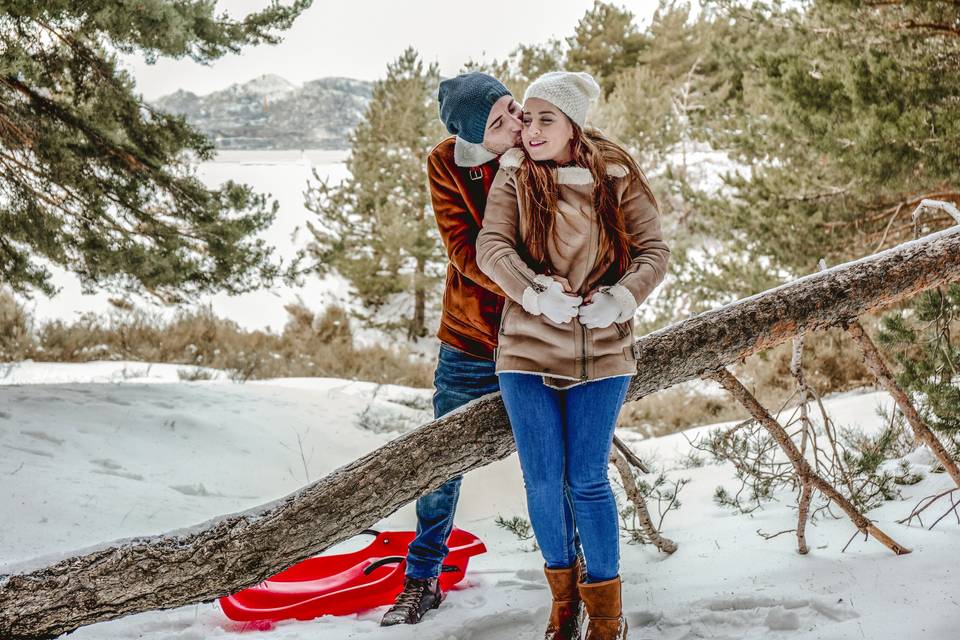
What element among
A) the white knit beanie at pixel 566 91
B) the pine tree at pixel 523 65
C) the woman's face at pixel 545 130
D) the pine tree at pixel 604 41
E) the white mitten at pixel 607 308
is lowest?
the white mitten at pixel 607 308

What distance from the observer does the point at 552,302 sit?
1.78m

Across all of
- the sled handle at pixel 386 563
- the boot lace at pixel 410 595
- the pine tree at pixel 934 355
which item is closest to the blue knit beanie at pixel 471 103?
the boot lace at pixel 410 595

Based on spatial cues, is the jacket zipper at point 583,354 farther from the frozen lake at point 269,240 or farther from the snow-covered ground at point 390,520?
the frozen lake at point 269,240

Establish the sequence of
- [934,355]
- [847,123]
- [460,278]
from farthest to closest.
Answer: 1. [847,123]
2. [934,355]
3. [460,278]

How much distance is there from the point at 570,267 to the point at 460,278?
1.77 feet

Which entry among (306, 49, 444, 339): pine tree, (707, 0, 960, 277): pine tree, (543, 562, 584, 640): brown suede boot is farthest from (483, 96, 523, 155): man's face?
(306, 49, 444, 339): pine tree

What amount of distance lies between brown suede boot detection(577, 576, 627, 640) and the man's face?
52.3 inches

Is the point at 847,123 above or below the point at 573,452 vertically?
above

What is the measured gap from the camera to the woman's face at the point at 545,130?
1899 millimetres

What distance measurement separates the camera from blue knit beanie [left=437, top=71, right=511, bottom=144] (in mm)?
2152

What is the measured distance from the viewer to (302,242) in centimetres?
1791

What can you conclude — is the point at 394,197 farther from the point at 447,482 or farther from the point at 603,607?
the point at 603,607

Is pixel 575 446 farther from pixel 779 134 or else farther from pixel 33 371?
pixel 33 371

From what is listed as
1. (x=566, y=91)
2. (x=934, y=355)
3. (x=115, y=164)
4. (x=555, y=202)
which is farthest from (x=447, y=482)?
(x=115, y=164)
